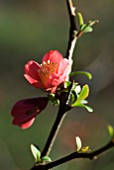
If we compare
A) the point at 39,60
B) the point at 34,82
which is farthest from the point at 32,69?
the point at 39,60

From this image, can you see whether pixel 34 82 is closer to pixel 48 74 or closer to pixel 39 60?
pixel 48 74

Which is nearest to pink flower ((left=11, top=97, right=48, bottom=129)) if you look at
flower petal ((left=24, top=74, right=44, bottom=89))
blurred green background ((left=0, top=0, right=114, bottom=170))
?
flower petal ((left=24, top=74, right=44, bottom=89))

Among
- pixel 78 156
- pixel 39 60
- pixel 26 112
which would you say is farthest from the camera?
pixel 39 60

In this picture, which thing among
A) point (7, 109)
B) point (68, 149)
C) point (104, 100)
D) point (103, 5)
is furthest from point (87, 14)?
point (68, 149)

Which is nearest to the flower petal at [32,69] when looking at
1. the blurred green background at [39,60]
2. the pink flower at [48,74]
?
the pink flower at [48,74]

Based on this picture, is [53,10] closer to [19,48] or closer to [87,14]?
[87,14]

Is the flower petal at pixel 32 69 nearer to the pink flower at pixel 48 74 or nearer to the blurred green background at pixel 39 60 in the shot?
the pink flower at pixel 48 74
